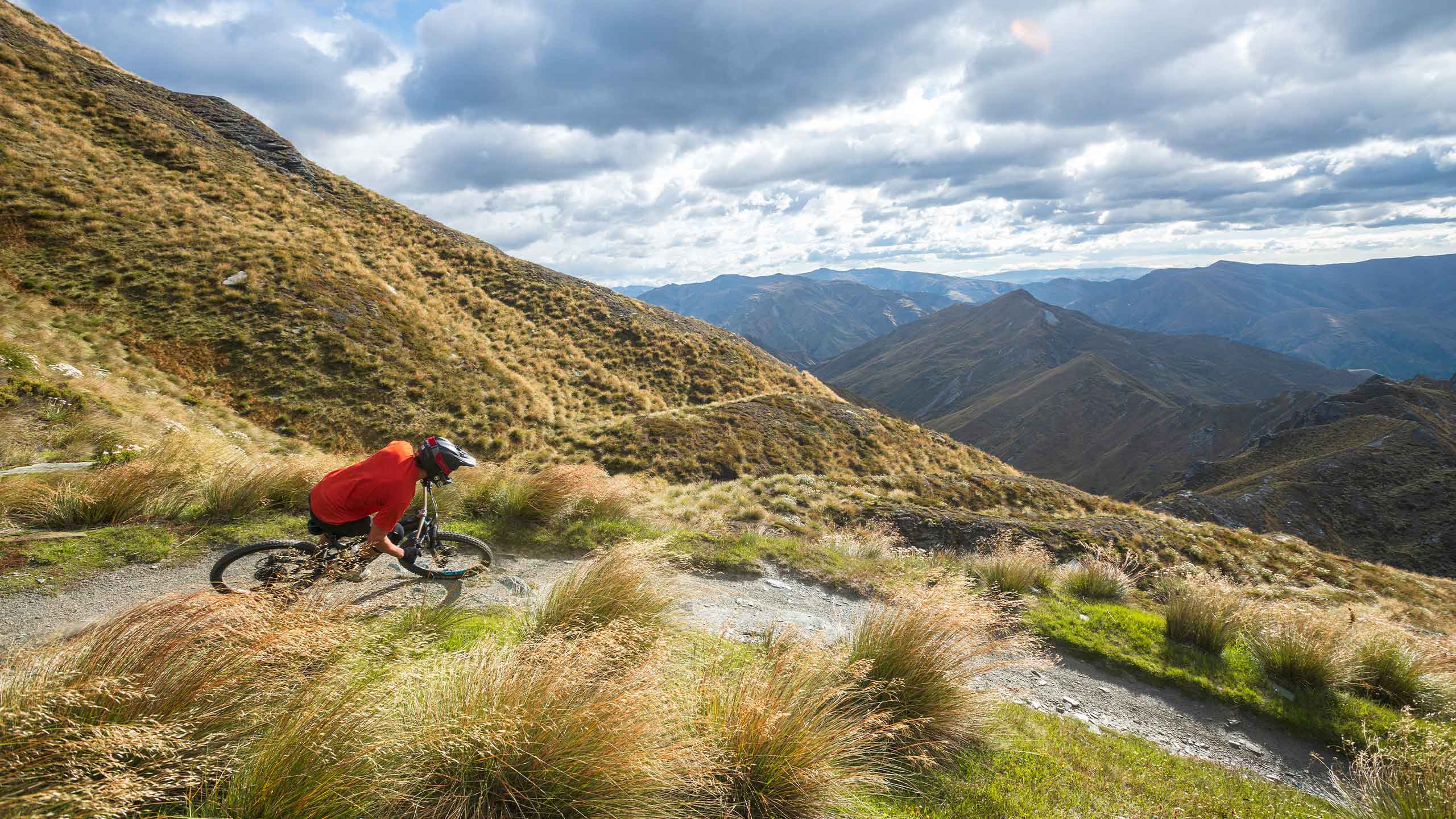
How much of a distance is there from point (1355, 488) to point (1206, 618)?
77.8m

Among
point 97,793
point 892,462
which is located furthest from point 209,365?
point 892,462

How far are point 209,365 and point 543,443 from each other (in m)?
9.82

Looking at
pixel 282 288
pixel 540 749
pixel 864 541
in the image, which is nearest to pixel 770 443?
pixel 864 541

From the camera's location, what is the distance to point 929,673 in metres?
5.08

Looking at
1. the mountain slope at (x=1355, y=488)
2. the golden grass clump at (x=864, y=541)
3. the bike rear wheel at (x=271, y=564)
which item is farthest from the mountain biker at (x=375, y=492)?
the mountain slope at (x=1355, y=488)

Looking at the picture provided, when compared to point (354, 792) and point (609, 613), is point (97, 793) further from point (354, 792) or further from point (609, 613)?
point (609, 613)

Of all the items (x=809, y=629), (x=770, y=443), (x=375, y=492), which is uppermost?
(x=375, y=492)

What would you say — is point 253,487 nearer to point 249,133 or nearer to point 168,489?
point 168,489

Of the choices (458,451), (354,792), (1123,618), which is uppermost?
(458,451)

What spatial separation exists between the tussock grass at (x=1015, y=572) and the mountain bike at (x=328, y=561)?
26.1ft

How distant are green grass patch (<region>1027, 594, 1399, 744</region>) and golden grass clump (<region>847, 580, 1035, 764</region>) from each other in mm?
3677

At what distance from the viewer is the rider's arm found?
5.70 metres

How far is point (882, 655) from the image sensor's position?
522 centimetres

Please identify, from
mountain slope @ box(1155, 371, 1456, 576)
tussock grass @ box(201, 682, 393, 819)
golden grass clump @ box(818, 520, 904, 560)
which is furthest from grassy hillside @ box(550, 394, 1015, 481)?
mountain slope @ box(1155, 371, 1456, 576)
